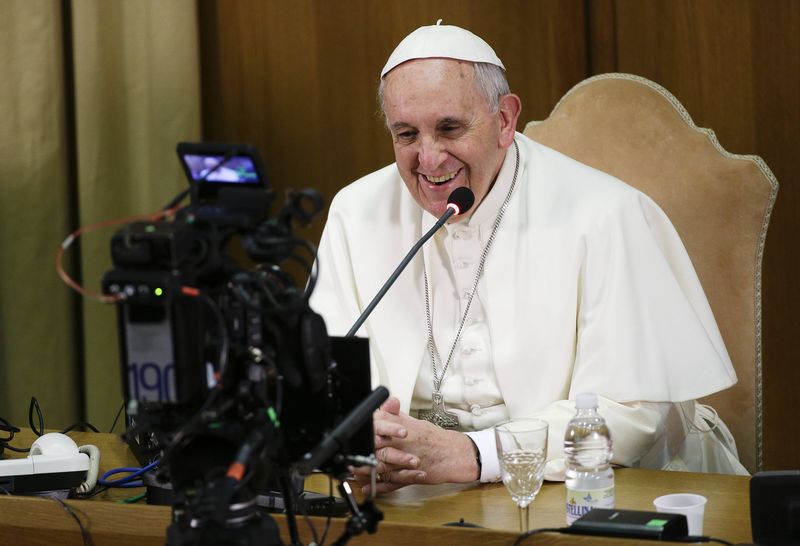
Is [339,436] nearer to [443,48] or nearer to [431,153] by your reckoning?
[431,153]

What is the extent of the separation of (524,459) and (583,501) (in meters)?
0.11

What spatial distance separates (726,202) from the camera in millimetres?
2734

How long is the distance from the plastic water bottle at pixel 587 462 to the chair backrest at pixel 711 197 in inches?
38.3

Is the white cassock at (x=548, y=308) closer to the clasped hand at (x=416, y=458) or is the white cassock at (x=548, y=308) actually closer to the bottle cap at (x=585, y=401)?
the clasped hand at (x=416, y=458)

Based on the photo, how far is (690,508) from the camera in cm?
161

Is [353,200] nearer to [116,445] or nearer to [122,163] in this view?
[116,445]

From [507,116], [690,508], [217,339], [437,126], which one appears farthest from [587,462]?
[507,116]

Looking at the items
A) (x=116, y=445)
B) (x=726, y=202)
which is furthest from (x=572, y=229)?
(x=116, y=445)

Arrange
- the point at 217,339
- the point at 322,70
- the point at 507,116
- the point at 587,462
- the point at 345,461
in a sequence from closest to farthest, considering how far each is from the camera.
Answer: the point at 217,339 → the point at 345,461 → the point at 587,462 → the point at 507,116 → the point at 322,70

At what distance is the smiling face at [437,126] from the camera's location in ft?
8.31

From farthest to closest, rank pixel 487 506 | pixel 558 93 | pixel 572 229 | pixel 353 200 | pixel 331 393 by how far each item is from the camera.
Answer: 1. pixel 558 93
2. pixel 353 200
3. pixel 572 229
4. pixel 487 506
5. pixel 331 393

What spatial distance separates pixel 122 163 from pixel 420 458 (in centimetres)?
217

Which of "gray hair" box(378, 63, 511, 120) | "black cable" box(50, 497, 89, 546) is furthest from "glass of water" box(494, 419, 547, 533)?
"gray hair" box(378, 63, 511, 120)

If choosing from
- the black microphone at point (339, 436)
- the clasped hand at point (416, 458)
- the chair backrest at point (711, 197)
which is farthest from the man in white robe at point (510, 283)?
the black microphone at point (339, 436)
